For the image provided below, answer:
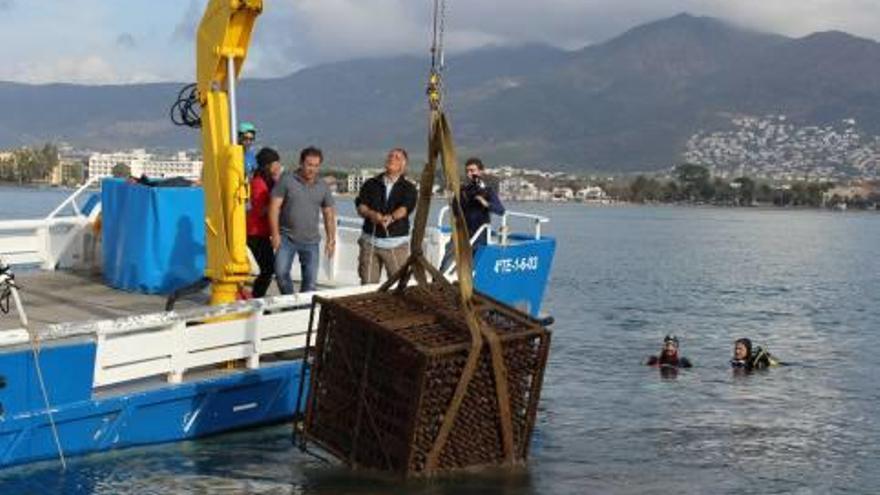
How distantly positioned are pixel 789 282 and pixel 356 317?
147ft

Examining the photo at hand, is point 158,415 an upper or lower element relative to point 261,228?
lower

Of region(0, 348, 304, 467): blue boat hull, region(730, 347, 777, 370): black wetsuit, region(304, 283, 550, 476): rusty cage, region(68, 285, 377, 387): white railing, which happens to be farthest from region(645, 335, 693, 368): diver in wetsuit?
region(304, 283, 550, 476): rusty cage

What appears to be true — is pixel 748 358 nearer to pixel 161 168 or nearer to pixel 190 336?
pixel 161 168

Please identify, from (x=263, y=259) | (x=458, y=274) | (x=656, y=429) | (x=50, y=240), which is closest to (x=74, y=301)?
(x=263, y=259)

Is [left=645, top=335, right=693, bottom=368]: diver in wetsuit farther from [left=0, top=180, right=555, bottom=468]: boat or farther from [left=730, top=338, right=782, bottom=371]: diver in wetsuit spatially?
[left=0, top=180, right=555, bottom=468]: boat

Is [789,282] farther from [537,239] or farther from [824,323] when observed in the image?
[537,239]

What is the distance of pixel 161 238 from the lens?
14.5 metres

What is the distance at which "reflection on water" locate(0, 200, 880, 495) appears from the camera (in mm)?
10805


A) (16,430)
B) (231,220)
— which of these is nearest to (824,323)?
(231,220)

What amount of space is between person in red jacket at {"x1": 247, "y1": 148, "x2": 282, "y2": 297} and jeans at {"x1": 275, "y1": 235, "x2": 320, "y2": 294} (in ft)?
0.79

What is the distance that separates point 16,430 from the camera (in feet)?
33.0

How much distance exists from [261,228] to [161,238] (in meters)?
2.06

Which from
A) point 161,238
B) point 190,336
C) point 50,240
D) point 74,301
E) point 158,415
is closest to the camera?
point 158,415

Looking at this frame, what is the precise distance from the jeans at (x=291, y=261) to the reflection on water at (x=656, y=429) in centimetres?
144
